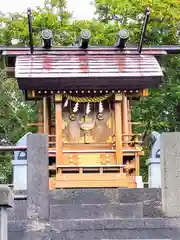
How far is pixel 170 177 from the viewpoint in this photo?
7.82 metres

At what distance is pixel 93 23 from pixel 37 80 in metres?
9.37

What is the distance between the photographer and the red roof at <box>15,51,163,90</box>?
12164 millimetres

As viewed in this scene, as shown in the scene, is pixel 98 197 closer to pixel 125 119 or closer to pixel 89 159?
pixel 89 159

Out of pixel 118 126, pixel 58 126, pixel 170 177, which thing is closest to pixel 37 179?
pixel 170 177

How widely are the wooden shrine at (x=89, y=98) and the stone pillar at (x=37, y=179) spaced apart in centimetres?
449

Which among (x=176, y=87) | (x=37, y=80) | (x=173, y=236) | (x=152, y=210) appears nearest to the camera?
(x=173, y=236)

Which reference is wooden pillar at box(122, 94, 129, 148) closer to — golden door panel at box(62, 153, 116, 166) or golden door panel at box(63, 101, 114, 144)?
golden door panel at box(63, 101, 114, 144)

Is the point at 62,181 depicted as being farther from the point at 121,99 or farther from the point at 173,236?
the point at 173,236

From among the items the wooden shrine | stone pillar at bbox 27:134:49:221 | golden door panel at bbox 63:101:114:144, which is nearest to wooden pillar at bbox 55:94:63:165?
the wooden shrine

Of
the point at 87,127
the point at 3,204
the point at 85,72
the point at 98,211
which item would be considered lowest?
the point at 87,127

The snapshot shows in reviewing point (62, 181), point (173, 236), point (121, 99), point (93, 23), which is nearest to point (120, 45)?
point (121, 99)

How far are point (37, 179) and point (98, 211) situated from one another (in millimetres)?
1327

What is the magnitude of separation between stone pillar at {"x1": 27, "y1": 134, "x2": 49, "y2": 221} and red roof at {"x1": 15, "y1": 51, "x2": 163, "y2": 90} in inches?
178

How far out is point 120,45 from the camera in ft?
43.0
